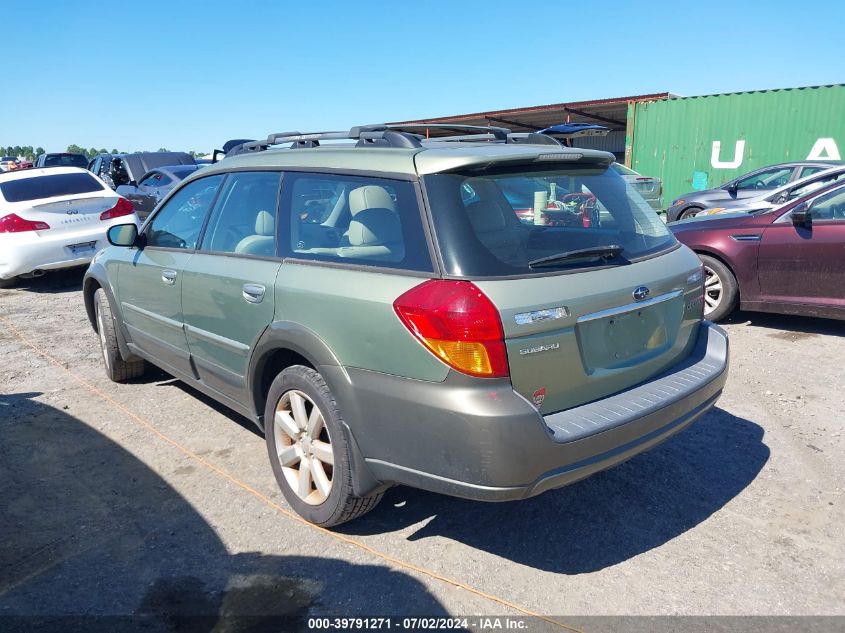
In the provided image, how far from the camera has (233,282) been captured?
3480mm

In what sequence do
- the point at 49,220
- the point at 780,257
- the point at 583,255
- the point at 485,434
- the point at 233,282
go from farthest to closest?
the point at 49,220, the point at 780,257, the point at 233,282, the point at 583,255, the point at 485,434

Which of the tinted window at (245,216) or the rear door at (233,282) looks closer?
the rear door at (233,282)

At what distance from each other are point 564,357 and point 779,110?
51.9 feet

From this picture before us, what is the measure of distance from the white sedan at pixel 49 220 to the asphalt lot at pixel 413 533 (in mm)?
4802

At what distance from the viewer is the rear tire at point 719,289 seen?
6.48 metres

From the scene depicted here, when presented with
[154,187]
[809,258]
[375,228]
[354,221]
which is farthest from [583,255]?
[154,187]

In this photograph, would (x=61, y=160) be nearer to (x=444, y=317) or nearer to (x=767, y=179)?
(x=767, y=179)

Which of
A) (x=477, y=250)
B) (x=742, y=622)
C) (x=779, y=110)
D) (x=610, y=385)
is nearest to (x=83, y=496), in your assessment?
(x=477, y=250)

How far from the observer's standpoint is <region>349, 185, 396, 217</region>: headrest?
293 cm

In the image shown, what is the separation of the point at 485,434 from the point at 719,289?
4943mm

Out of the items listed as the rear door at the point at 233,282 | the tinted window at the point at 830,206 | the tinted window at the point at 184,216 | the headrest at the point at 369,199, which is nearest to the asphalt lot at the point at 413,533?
the rear door at the point at 233,282

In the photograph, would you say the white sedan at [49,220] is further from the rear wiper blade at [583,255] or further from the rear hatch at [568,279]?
the rear wiper blade at [583,255]

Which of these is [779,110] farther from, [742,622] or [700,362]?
[742,622]

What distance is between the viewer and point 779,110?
15602 millimetres
